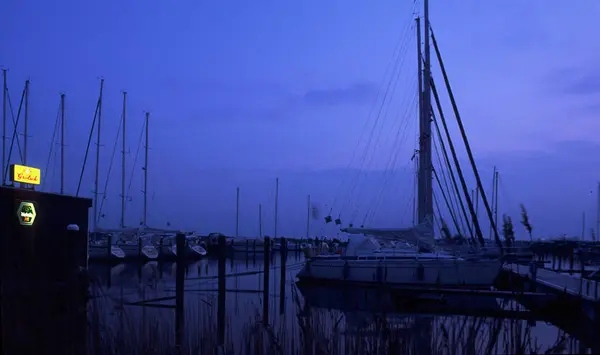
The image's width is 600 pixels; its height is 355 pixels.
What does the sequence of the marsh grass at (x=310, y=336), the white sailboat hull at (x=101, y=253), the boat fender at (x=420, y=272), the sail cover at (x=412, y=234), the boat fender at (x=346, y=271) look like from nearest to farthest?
1. the marsh grass at (x=310, y=336)
2. the boat fender at (x=420, y=272)
3. the boat fender at (x=346, y=271)
4. the sail cover at (x=412, y=234)
5. the white sailboat hull at (x=101, y=253)

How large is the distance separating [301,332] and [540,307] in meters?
10.7

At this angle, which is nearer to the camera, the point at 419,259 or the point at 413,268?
the point at 413,268

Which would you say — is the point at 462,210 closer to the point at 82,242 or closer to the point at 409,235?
the point at 409,235

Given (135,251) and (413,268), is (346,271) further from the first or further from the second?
(135,251)

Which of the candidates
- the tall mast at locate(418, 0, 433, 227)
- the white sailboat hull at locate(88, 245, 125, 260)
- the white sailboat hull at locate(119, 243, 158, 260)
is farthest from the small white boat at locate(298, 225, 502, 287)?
the white sailboat hull at locate(119, 243, 158, 260)

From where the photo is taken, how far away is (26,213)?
15.2m

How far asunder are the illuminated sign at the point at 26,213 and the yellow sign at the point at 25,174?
0.89 meters

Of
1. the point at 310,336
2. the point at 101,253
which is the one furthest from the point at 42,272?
the point at 101,253

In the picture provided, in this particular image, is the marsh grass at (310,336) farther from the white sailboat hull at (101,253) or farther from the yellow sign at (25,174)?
the white sailboat hull at (101,253)

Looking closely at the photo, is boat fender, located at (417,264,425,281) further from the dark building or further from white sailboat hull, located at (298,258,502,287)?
the dark building

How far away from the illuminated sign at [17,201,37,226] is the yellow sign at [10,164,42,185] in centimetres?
89

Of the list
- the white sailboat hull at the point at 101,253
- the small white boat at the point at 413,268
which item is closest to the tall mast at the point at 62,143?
the white sailboat hull at the point at 101,253

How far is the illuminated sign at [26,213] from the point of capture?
1499 cm

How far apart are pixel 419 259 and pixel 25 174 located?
16.3 m
